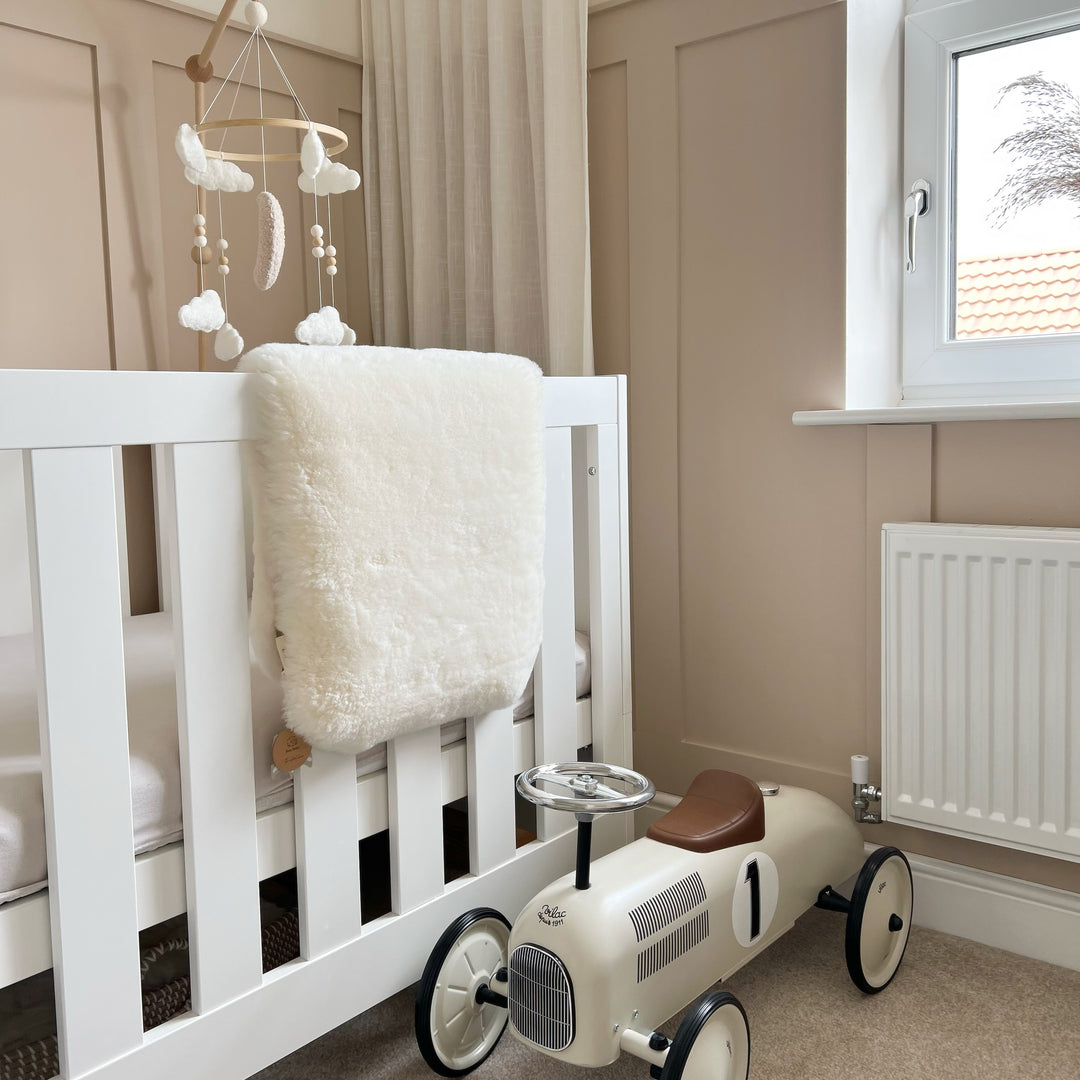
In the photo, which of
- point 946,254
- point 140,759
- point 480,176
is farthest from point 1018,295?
point 140,759

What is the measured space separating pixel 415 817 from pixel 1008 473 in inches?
Result: 38.7

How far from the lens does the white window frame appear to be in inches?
61.1

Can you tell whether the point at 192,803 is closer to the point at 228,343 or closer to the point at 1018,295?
the point at 228,343

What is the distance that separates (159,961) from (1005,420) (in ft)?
4.43

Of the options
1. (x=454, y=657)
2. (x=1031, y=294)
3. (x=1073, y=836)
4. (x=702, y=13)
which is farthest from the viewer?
(x=702, y=13)

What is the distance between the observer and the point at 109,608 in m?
0.90

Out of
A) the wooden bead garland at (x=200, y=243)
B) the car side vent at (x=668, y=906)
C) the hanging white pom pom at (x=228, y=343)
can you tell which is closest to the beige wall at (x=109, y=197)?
the wooden bead garland at (x=200, y=243)

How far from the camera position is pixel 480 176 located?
187 centimetres

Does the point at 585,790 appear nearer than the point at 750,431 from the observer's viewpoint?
Yes

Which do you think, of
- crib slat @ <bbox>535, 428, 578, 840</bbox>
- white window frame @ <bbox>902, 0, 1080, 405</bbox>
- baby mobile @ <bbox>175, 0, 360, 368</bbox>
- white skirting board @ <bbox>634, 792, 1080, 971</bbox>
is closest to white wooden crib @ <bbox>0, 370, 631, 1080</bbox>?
crib slat @ <bbox>535, 428, 578, 840</bbox>

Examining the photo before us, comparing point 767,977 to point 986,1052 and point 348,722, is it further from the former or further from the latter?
point 348,722

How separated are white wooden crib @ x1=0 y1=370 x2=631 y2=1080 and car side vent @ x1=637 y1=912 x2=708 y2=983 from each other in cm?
26

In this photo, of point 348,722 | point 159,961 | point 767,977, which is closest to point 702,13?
point 348,722

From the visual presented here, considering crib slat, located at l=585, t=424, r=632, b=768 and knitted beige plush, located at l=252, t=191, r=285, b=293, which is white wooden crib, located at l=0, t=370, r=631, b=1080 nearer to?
crib slat, located at l=585, t=424, r=632, b=768
